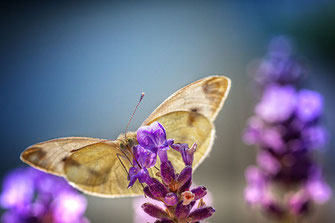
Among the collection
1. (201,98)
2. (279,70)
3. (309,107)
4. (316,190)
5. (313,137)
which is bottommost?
(316,190)

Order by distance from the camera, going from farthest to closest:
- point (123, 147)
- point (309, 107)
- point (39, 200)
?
point (309, 107) → point (39, 200) → point (123, 147)

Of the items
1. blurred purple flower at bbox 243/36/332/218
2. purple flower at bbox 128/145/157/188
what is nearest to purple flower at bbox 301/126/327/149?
blurred purple flower at bbox 243/36/332/218

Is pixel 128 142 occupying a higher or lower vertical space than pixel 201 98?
lower

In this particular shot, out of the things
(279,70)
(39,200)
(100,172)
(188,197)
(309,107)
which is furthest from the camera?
(279,70)

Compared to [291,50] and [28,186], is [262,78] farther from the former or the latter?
[28,186]

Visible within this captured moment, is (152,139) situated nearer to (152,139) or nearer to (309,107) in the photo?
(152,139)

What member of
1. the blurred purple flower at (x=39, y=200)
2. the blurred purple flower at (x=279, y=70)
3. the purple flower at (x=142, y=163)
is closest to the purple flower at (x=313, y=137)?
the blurred purple flower at (x=279, y=70)

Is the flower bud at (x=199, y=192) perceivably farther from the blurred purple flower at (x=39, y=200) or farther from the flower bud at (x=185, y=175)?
the blurred purple flower at (x=39, y=200)

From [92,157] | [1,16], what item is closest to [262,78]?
[92,157]

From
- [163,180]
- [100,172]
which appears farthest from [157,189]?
[100,172]
